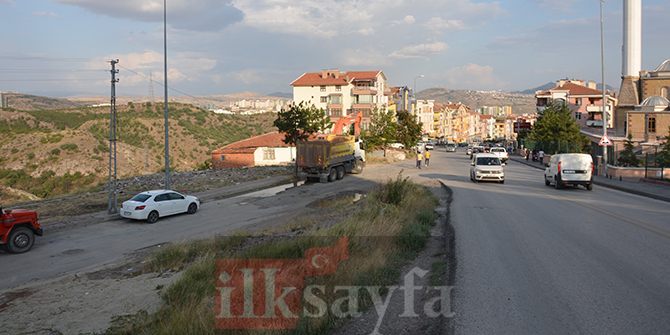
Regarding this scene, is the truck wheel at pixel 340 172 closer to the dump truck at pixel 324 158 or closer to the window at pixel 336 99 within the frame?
the dump truck at pixel 324 158

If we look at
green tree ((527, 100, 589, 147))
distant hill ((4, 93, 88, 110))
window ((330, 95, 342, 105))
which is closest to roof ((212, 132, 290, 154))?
window ((330, 95, 342, 105))

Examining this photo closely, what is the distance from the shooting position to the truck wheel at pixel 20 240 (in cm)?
1326

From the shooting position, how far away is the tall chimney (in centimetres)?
6811

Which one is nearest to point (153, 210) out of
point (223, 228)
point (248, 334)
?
point (223, 228)

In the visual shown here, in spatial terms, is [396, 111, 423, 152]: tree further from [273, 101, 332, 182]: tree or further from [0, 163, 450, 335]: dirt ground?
[0, 163, 450, 335]: dirt ground

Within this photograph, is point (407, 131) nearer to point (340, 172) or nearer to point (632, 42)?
point (340, 172)

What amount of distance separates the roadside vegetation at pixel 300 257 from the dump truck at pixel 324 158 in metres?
13.8

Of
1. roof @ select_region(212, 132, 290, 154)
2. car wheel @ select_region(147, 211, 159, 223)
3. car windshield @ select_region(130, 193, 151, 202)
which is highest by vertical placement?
roof @ select_region(212, 132, 290, 154)

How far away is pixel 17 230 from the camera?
1346 centimetres

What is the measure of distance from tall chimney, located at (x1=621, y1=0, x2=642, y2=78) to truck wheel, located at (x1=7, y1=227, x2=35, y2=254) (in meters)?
84.7

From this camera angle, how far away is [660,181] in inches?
904

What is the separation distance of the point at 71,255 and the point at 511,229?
13932 mm

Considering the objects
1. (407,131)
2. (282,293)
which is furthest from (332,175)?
(407,131)

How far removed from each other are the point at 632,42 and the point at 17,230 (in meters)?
87.6
